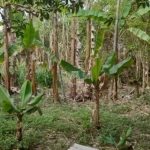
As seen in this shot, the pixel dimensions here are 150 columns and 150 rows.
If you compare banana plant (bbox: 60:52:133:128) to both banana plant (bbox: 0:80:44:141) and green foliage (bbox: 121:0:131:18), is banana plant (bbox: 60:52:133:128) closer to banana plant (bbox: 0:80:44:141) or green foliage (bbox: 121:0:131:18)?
banana plant (bbox: 0:80:44:141)

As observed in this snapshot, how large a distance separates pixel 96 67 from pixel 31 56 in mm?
3710

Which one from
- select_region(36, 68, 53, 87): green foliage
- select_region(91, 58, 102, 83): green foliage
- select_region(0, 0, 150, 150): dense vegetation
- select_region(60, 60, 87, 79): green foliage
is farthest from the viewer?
select_region(36, 68, 53, 87): green foliage

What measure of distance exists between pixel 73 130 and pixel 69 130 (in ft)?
0.26

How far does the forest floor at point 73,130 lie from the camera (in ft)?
15.3

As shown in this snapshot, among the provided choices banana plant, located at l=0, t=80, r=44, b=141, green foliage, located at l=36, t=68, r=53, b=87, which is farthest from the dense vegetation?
green foliage, located at l=36, t=68, r=53, b=87

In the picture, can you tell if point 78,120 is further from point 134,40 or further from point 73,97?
point 134,40

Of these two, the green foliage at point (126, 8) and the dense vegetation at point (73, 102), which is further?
the green foliage at point (126, 8)

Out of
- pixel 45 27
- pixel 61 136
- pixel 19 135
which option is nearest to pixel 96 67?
pixel 61 136

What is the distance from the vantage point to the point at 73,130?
5.21 m

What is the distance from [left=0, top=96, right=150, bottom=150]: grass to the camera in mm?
4664

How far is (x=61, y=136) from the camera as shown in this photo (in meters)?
5.03

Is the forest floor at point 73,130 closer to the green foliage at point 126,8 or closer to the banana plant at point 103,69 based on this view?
the banana plant at point 103,69

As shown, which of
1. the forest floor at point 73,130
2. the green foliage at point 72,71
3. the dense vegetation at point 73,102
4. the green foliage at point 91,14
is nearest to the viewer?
the dense vegetation at point 73,102

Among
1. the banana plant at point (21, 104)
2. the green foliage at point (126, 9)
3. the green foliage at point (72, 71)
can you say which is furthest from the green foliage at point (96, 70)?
the green foliage at point (126, 9)
